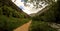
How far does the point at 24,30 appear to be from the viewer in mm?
2795

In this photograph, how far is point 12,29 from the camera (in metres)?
2.58

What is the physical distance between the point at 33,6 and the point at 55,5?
0.94 m

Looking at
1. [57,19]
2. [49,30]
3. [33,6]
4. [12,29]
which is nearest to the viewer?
[12,29]

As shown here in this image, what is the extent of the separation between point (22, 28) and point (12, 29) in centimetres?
23

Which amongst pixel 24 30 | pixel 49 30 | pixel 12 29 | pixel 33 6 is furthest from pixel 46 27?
pixel 33 6

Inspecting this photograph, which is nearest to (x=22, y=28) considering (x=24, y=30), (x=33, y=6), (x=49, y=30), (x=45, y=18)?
(x=24, y=30)

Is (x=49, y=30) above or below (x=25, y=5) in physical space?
below

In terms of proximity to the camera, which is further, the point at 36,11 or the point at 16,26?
the point at 36,11

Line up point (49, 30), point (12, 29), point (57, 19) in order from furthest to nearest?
point (57, 19)
point (49, 30)
point (12, 29)

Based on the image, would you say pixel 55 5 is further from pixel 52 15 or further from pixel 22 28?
pixel 22 28

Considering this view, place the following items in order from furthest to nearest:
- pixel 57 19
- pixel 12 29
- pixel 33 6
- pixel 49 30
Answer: pixel 33 6, pixel 57 19, pixel 49 30, pixel 12 29

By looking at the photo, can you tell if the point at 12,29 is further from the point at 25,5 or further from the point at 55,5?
the point at 25,5

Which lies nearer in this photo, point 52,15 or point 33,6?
point 52,15

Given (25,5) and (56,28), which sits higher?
(25,5)
